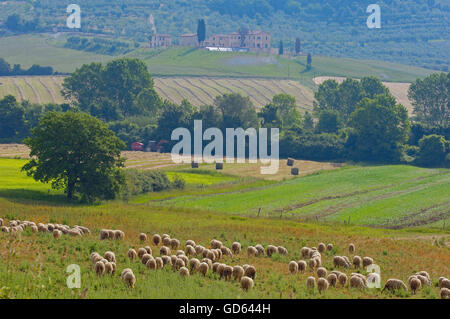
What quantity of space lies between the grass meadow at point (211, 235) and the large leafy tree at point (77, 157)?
1.89 metres

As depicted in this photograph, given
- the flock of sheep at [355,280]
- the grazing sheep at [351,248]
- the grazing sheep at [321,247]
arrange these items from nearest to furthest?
the flock of sheep at [355,280], the grazing sheep at [321,247], the grazing sheep at [351,248]

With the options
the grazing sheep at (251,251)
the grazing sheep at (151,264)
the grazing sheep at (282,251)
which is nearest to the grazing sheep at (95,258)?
the grazing sheep at (151,264)

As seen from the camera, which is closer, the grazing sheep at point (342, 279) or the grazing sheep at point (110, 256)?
the grazing sheep at point (342, 279)

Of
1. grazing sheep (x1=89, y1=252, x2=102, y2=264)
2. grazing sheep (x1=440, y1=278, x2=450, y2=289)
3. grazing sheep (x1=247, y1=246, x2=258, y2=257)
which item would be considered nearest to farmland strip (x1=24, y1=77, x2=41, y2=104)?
grazing sheep (x1=247, y1=246, x2=258, y2=257)

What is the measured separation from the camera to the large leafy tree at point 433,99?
166 meters

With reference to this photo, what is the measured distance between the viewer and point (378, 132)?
12006 cm

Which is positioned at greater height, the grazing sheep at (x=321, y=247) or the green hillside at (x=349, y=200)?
the grazing sheep at (x=321, y=247)

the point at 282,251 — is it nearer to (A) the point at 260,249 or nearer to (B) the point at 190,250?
(A) the point at 260,249

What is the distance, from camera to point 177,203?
2800 inches

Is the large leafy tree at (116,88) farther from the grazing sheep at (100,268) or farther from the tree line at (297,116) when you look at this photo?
the grazing sheep at (100,268)

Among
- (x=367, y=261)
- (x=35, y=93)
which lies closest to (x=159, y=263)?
(x=367, y=261)
